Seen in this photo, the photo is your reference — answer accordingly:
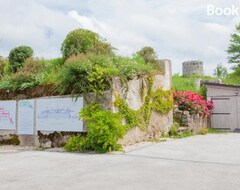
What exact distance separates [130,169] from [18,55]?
39.4 ft

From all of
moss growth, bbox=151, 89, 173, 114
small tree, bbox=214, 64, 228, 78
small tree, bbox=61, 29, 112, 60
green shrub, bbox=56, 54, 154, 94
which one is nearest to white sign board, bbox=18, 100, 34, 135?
green shrub, bbox=56, 54, 154, 94

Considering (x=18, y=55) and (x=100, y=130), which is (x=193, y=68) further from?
(x=100, y=130)

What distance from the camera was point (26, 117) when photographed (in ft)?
39.6

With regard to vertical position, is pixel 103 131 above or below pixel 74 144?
above

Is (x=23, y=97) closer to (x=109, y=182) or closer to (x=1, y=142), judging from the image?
(x=1, y=142)

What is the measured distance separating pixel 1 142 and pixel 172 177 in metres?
8.91

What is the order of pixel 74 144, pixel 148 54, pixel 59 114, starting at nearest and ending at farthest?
pixel 74 144 < pixel 59 114 < pixel 148 54

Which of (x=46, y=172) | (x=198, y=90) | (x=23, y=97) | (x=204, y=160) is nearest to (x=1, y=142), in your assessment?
(x=23, y=97)

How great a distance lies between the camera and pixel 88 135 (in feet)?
31.7

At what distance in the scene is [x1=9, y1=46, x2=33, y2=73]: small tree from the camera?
1688 cm

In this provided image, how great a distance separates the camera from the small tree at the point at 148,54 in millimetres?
13297

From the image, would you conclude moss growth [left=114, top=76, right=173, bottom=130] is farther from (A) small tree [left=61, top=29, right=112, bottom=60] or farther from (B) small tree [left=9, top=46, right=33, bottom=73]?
(B) small tree [left=9, top=46, right=33, bottom=73]

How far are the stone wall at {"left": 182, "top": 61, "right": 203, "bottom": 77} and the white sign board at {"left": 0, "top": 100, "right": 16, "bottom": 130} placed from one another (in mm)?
14518

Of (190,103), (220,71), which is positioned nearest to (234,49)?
(220,71)
